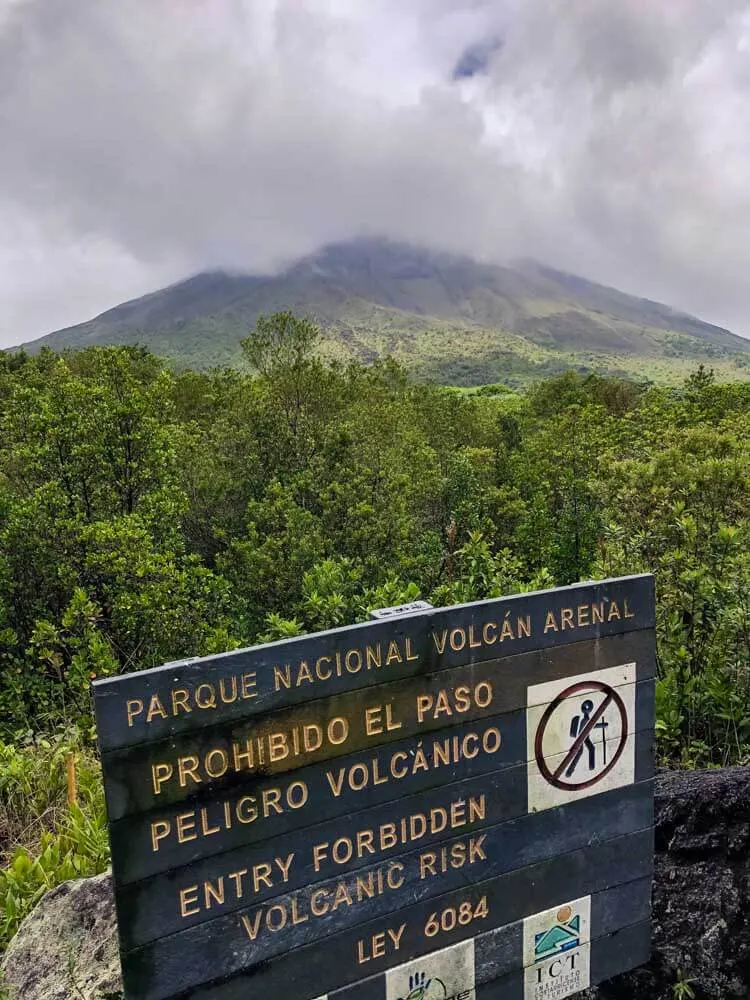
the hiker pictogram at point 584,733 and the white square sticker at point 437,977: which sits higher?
the hiker pictogram at point 584,733

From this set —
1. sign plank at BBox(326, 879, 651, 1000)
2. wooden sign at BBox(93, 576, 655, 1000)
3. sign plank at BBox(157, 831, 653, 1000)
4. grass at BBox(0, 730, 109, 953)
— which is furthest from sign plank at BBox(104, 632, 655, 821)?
grass at BBox(0, 730, 109, 953)

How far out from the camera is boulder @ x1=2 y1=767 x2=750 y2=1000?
3.96 m

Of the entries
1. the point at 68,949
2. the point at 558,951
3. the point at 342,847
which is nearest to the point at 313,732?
the point at 342,847

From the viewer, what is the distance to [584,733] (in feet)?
11.2

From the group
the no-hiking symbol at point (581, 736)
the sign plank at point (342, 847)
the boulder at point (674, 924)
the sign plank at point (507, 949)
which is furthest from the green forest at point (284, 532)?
the sign plank at point (342, 847)

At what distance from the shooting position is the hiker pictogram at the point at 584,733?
10.9 ft

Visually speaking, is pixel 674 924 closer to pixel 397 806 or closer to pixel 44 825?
pixel 397 806

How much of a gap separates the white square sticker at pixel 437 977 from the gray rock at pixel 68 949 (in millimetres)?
1640

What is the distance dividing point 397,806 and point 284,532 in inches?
510

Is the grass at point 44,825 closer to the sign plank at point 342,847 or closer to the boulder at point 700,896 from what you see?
the sign plank at point 342,847

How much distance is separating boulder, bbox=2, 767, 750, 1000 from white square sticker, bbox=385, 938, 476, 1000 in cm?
127

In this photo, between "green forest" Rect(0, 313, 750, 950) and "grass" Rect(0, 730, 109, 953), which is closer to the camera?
"grass" Rect(0, 730, 109, 953)

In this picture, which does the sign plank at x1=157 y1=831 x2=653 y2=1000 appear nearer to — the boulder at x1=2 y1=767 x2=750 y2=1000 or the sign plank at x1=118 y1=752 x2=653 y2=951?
the sign plank at x1=118 y1=752 x2=653 y2=951

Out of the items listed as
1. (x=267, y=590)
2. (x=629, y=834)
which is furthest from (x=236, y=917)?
(x=267, y=590)
